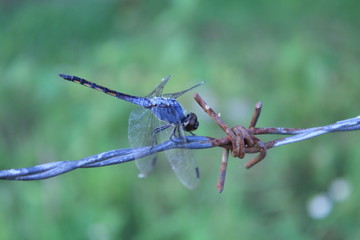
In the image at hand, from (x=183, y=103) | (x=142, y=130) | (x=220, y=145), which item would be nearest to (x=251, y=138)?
(x=220, y=145)

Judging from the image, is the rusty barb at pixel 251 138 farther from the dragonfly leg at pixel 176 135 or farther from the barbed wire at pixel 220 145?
the dragonfly leg at pixel 176 135

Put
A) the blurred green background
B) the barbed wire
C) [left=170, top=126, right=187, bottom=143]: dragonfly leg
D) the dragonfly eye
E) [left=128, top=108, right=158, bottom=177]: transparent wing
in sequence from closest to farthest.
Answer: the barbed wire → [left=170, top=126, right=187, bottom=143]: dragonfly leg → the dragonfly eye → [left=128, top=108, right=158, bottom=177]: transparent wing → the blurred green background

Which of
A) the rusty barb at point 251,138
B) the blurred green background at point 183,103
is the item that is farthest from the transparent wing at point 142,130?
the blurred green background at point 183,103

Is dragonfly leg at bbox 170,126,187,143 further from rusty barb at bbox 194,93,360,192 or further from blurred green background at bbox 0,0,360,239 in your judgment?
blurred green background at bbox 0,0,360,239

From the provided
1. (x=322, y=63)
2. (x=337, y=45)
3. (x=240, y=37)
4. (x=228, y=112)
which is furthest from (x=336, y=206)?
(x=240, y=37)

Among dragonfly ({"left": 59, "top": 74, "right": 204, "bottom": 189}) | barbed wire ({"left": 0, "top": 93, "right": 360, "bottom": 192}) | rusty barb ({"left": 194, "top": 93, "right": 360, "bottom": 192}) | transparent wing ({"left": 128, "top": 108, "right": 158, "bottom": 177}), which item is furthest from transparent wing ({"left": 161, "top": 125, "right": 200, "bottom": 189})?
rusty barb ({"left": 194, "top": 93, "right": 360, "bottom": 192})
